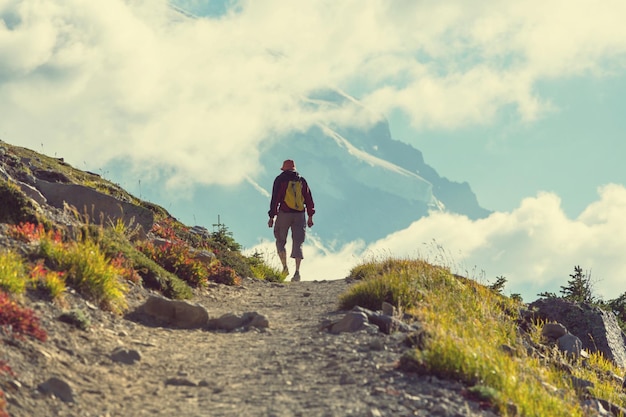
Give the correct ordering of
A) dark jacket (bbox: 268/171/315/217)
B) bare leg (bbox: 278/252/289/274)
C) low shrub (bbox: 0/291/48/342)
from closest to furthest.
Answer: low shrub (bbox: 0/291/48/342)
dark jacket (bbox: 268/171/315/217)
bare leg (bbox: 278/252/289/274)

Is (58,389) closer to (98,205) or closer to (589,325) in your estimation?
(98,205)

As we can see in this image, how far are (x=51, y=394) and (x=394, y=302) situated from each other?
6.25 m

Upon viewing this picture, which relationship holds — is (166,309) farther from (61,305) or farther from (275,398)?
(275,398)

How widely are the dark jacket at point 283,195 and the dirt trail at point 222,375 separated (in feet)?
30.6

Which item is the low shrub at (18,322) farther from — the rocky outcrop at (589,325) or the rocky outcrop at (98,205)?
the rocky outcrop at (589,325)

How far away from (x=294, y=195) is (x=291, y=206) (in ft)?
1.06

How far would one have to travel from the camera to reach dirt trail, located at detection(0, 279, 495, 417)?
6875mm

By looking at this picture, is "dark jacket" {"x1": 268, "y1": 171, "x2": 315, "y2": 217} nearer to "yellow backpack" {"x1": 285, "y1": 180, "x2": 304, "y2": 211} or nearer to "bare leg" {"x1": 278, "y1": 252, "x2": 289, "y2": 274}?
"yellow backpack" {"x1": 285, "y1": 180, "x2": 304, "y2": 211}

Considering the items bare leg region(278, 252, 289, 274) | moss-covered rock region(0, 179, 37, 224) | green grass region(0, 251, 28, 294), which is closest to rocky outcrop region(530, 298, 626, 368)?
bare leg region(278, 252, 289, 274)

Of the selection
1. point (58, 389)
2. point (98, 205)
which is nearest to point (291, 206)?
point (98, 205)

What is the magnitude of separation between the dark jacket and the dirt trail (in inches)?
367

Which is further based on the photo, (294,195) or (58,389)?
(294,195)

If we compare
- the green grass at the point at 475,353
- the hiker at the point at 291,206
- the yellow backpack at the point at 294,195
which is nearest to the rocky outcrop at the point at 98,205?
the hiker at the point at 291,206

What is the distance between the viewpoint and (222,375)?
26.8ft
